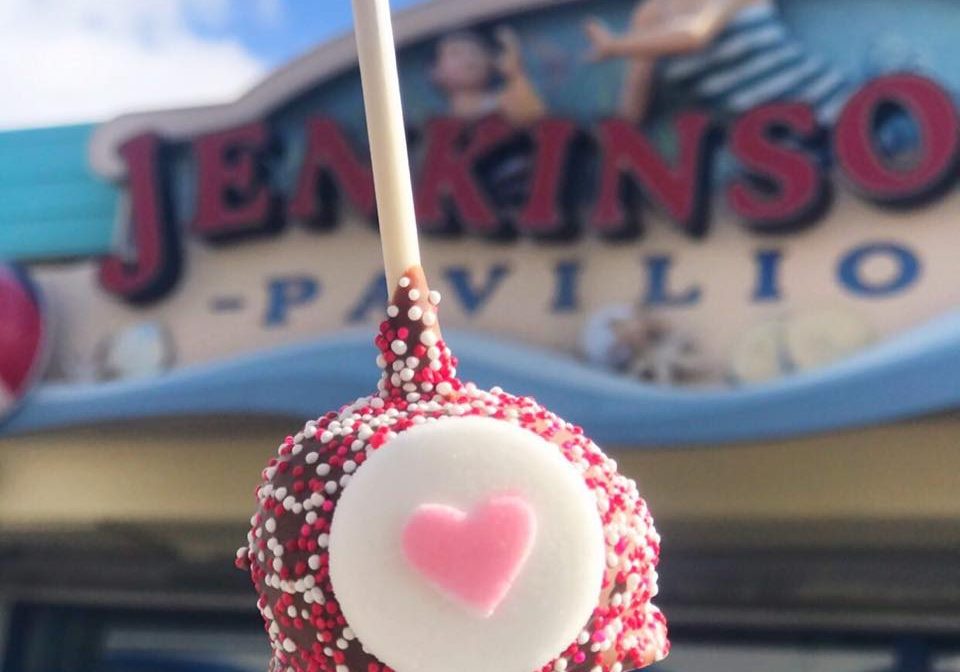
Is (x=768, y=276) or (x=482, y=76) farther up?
(x=482, y=76)

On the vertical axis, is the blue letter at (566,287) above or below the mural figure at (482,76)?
below

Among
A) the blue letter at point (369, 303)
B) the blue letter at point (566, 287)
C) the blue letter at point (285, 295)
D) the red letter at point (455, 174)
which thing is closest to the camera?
the blue letter at point (566, 287)

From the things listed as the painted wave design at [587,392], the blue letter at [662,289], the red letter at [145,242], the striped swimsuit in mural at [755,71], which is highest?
the striped swimsuit in mural at [755,71]

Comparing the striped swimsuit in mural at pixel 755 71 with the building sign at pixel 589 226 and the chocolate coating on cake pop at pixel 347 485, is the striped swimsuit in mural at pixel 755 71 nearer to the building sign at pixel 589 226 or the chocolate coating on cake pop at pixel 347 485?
the building sign at pixel 589 226

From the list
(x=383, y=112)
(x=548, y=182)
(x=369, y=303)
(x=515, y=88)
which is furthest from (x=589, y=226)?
(x=383, y=112)

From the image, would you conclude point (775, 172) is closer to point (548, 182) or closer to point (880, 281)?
point (880, 281)

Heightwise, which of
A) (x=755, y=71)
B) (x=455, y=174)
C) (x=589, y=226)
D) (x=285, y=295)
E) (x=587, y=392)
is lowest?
(x=587, y=392)

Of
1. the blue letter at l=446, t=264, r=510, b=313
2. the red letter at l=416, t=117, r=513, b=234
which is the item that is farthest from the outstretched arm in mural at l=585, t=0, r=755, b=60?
the blue letter at l=446, t=264, r=510, b=313

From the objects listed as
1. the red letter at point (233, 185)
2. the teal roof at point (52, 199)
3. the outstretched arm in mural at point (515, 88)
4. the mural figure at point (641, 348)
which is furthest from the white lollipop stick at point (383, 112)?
the teal roof at point (52, 199)
